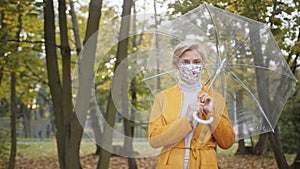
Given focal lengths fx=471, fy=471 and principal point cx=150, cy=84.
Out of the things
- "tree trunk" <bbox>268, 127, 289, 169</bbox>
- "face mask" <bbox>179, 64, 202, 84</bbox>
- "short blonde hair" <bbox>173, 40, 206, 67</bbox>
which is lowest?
"tree trunk" <bbox>268, 127, 289, 169</bbox>

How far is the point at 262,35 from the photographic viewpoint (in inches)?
142

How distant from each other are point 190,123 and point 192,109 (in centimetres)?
10

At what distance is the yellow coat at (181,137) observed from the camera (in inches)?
119

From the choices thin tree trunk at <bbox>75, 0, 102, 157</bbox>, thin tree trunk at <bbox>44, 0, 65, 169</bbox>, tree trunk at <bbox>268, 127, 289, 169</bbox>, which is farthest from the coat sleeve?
tree trunk at <bbox>268, 127, 289, 169</bbox>

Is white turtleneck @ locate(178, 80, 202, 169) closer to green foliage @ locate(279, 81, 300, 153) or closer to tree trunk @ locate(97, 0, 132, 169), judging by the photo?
tree trunk @ locate(97, 0, 132, 169)

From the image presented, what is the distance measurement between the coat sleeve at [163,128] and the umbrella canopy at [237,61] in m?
0.37

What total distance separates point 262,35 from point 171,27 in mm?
703

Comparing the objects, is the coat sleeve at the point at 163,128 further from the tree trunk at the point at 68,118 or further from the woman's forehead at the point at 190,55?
the tree trunk at the point at 68,118

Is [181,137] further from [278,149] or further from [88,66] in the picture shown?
[278,149]

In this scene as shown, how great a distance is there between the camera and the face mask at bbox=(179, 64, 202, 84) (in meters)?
3.01

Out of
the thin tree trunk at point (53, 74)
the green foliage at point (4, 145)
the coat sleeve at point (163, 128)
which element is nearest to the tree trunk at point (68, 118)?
the thin tree trunk at point (53, 74)

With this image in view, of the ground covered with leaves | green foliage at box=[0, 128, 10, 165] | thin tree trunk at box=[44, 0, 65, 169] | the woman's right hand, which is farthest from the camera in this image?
the ground covered with leaves

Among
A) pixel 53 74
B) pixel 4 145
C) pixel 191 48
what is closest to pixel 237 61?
pixel 191 48

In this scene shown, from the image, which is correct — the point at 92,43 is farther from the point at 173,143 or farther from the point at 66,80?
the point at 173,143
